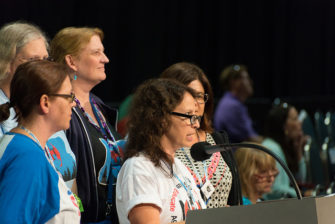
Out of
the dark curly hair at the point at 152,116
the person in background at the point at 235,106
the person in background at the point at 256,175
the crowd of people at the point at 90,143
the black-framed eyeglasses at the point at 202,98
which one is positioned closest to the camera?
the crowd of people at the point at 90,143

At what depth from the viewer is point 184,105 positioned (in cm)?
262

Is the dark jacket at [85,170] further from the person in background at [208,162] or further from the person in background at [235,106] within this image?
the person in background at [235,106]

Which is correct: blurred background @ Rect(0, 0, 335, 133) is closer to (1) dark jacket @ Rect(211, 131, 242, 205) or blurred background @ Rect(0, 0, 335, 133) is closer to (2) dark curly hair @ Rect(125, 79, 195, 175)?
(1) dark jacket @ Rect(211, 131, 242, 205)

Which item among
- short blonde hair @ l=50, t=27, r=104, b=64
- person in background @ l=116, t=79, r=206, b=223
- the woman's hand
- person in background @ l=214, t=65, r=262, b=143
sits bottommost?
person in background @ l=214, t=65, r=262, b=143

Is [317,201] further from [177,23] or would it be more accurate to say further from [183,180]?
[177,23]

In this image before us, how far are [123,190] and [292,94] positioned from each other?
6.46 m

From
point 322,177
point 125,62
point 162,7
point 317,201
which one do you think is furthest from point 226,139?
point 162,7

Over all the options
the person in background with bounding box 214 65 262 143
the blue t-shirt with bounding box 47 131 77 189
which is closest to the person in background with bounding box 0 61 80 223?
the blue t-shirt with bounding box 47 131 77 189

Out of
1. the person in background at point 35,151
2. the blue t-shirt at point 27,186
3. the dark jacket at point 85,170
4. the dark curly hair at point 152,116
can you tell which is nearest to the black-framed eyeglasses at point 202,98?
the dark curly hair at point 152,116

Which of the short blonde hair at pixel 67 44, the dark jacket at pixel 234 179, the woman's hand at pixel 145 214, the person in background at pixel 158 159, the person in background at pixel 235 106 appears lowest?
the person in background at pixel 235 106

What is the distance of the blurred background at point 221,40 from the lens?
698cm

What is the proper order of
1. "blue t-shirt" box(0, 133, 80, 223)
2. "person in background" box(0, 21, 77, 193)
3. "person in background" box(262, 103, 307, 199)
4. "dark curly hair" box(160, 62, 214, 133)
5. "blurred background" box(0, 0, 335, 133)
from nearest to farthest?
"blue t-shirt" box(0, 133, 80, 223) < "person in background" box(0, 21, 77, 193) < "dark curly hair" box(160, 62, 214, 133) < "person in background" box(262, 103, 307, 199) < "blurred background" box(0, 0, 335, 133)

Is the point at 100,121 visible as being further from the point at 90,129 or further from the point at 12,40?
the point at 12,40

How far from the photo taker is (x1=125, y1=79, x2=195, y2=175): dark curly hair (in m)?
2.54
